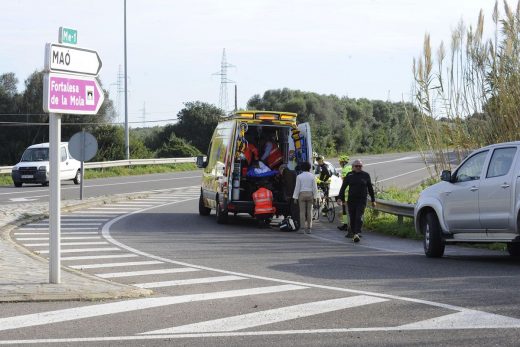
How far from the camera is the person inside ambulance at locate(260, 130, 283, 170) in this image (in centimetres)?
2295

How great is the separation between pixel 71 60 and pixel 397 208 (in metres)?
11.0

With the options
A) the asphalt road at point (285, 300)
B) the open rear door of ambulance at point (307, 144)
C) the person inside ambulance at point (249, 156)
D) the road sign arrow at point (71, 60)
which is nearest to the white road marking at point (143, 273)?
the asphalt road at point (285, 300)

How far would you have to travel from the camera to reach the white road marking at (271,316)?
8242mm

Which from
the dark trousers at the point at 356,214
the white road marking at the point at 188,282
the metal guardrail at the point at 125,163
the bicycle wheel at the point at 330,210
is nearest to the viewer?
the white road marking at the point at 188,282

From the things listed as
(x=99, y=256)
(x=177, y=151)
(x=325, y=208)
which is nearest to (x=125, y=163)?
(x=177, y=151)

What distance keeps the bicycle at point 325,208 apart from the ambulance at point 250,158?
1.95m

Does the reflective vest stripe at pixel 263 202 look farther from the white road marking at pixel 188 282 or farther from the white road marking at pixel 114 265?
the white road marking at pixel 188 282

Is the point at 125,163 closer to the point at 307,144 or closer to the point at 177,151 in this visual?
A: the point at 177,151

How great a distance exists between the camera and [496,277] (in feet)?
38.5

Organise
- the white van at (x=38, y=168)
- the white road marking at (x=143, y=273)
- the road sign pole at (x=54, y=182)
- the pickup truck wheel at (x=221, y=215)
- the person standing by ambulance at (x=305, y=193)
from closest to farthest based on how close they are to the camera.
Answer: the road sign pole at (x=54, y=182) < the white road marking at (x=143, y=273) < the person standing by ambulance at (x=305, y=193) < the pickup truck wheel at (x=221, y=215) < the white van at (x=38, y=168)

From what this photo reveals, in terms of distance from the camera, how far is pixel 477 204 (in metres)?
14.0

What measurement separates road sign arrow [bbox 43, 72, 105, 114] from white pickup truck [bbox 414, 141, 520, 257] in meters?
6.08

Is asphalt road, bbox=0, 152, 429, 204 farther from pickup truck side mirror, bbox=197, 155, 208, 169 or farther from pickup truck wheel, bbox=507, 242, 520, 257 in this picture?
pickup truck wheel, bbox=507, 242, 520, 257

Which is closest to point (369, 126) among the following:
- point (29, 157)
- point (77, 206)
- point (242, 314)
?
point (29, 157)
